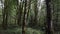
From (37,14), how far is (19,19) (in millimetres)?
4462

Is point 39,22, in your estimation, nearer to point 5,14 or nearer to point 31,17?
point 31,17

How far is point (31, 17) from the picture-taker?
99.0ft

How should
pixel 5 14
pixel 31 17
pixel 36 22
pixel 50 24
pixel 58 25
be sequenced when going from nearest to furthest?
pixel 50 24
pixel 58 25
pixel 5 14
pixel 36 22
pixel 31 17

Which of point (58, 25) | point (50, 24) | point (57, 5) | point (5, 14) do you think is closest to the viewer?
point (50, 24)

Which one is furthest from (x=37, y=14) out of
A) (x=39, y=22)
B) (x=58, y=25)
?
(x=58, y=25)

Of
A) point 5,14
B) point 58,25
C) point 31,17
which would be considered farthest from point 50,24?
point 31,17

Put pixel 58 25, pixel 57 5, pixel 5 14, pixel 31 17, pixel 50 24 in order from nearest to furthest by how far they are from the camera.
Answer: pixel 50 24 → pixel 57 5 → pixel 58 25 → pixel 5 14 → pixel 31 17

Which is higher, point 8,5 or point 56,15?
point 8,5

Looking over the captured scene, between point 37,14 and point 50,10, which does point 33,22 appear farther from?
point 50,10

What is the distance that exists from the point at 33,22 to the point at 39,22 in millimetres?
1127

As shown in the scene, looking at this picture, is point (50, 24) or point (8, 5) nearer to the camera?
point (50, 24)

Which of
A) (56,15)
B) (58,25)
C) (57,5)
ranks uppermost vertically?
(57,5)

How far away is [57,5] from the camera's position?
68.8ft

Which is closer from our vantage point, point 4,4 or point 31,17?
point 4,4
